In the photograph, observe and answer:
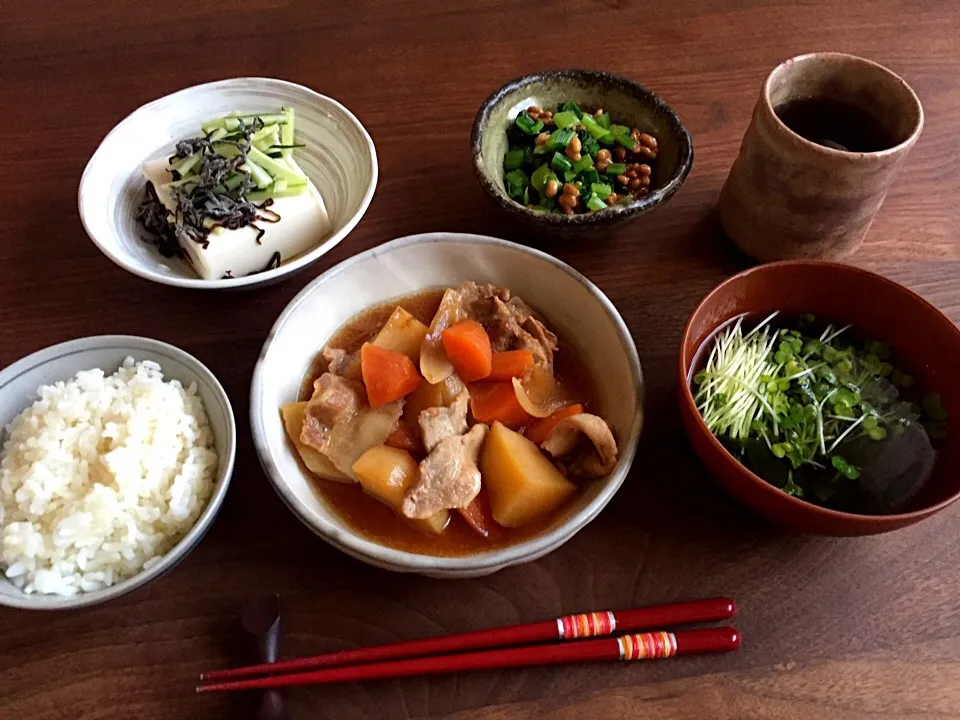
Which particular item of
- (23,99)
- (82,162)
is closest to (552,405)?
(82,162)

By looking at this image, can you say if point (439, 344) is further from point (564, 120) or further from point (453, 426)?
point (564, 120)

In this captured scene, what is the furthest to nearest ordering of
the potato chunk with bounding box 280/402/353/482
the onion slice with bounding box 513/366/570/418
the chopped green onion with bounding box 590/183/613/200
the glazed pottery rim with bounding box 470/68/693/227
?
the chopped green onion with bounding box 590/183/613/200 → the glazed pottery rim with bounding box 470/68/693/227 → the onion slice with bounding box 513/366/570/418 → the potato chunk with bounding box 280/402/353/482

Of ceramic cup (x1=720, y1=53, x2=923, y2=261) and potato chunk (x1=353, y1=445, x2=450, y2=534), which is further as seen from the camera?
ceramic cup (x1=720, y1=53, x2=923, y2=261)

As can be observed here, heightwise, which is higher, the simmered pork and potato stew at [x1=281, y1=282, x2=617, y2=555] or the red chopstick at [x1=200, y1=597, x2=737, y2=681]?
the simmered pork and potato stew at [x1=281, y1=282, x2=617, y2=555]

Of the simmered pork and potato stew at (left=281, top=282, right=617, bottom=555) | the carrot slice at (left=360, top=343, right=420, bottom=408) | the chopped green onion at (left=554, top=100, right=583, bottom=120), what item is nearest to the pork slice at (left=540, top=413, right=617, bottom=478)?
the simmered pork and potato stew at (left=281, top=282, right=617, bottom=555)

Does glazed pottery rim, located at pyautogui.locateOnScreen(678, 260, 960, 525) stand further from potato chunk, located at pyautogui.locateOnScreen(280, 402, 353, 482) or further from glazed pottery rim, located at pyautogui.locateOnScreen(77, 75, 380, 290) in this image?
glazed pottery rim, located at pyautogui.locateOnScreen(77, 75, 380, 290)

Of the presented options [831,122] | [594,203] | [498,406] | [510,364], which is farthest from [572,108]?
[498,406]

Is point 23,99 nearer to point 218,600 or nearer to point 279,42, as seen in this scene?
point 279,42
